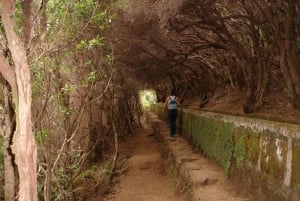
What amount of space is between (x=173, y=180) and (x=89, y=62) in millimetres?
4611

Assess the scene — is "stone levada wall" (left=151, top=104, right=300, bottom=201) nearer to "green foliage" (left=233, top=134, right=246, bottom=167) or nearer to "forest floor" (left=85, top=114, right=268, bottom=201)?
"green foliage" (left=233, top=134, right=246, bottom=167)

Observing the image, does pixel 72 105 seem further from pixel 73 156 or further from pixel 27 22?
pixel 27 22

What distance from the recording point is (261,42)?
1116cm

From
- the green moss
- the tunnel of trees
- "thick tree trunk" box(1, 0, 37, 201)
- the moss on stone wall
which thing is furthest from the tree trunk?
the moss on stone wall

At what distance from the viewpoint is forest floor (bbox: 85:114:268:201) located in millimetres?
7116

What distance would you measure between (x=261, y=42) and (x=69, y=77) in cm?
625

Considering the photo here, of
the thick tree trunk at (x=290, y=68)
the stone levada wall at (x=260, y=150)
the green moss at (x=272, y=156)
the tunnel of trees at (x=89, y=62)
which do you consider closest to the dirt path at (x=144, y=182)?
the tunnel of trees at (x=89, y=62)

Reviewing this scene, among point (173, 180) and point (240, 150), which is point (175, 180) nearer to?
point (173, 180)

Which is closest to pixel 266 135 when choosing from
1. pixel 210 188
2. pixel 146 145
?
pixel 210 188

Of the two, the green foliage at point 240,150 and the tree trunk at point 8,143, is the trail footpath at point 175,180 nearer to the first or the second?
the green foliage at point 240,150

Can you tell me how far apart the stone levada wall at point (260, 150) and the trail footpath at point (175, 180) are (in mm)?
411

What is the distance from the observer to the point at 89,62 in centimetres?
796

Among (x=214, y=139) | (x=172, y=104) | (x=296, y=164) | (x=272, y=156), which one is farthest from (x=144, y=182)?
(x=296, y=164)

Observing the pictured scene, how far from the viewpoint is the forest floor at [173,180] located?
7.12 meters
